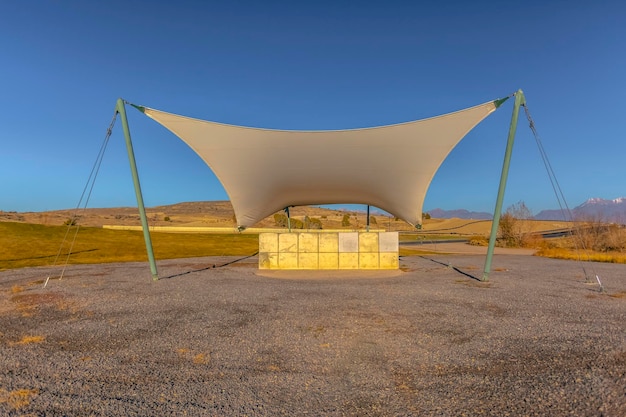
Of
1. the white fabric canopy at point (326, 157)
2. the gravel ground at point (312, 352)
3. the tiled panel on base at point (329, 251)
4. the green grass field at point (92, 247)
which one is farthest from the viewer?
the green grass field at point (92, 247)

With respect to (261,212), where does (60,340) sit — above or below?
below

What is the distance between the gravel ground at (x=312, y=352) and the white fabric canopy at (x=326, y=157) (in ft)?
16.5

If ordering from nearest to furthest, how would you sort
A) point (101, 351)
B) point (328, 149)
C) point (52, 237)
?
1. point (101, 351)
2. point (328, 149)
3. point (52, 237)

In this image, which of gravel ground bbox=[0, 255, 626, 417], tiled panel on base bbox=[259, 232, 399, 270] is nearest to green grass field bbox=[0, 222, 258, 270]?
tiled panel on base bbox=[259, 232, 399, 270]

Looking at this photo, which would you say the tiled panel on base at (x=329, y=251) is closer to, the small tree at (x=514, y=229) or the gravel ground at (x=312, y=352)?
the gravel ground at (x=312, y=352)

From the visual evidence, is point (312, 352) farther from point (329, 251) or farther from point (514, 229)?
point (514, 229)

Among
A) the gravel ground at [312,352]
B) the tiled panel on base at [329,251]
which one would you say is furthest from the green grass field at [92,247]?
the gravel ground at [312,352]

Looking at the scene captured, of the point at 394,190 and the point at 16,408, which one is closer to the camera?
the point at 16,408

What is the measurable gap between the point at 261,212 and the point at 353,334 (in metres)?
11.7

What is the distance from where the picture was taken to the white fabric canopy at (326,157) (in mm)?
12328

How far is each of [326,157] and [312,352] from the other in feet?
29.7

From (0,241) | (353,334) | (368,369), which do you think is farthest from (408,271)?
(0,241)

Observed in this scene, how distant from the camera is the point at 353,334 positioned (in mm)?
6625

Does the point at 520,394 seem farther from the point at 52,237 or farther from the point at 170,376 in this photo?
the point at 52,237
